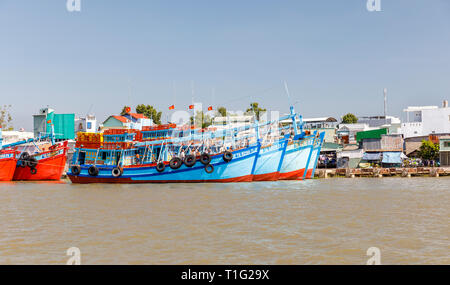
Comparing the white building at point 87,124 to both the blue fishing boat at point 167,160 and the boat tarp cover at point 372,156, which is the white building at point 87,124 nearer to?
the blue fishing boat at point 167,160

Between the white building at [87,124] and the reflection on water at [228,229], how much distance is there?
4280 centimetres

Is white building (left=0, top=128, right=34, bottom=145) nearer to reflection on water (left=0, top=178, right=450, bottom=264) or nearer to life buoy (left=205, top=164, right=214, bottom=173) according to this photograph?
life buoy (left=205, top=164, right=214, bottom=173)

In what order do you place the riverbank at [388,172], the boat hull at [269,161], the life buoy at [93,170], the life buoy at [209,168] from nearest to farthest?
the life buoy at [209,168]
the boat hull at [269,161]
the life buoy at [93,170]
the riverbank at [388,172]

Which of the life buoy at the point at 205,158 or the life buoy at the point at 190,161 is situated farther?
the life buoy at the point at 190,161

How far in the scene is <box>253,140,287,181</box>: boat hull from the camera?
3378 cm

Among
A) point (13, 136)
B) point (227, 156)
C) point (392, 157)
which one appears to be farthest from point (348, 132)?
point (13, 136)

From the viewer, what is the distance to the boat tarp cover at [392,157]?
45.9m

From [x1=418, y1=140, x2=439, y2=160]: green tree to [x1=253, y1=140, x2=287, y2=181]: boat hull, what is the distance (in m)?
21.4

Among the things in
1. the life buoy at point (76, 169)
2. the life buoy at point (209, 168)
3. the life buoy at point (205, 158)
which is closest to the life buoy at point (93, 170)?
the life buoy at point (76, 169)

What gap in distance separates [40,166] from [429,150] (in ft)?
138

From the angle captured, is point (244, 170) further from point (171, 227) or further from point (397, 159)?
point (397, 159)
